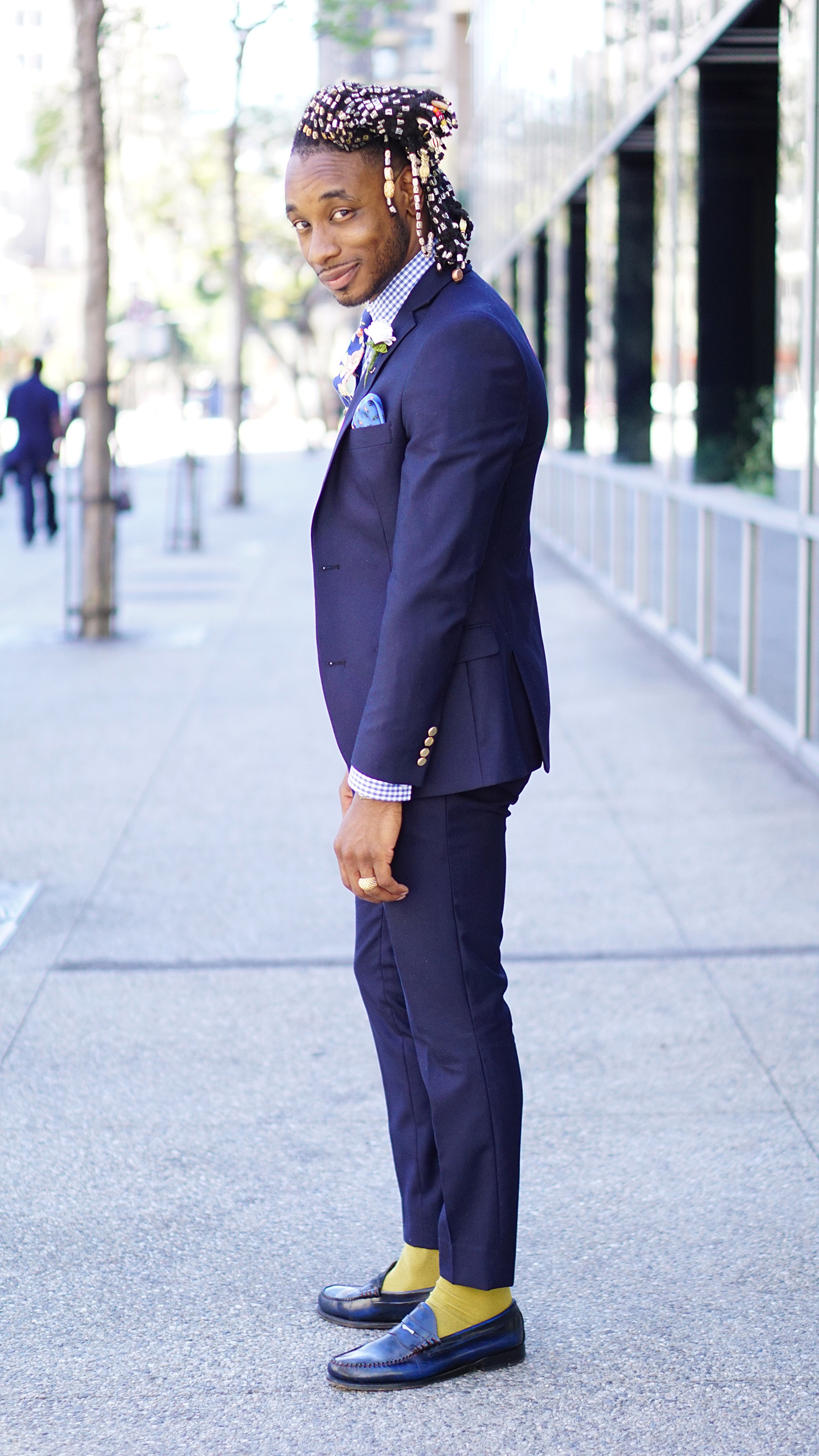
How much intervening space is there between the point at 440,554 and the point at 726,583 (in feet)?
22.5

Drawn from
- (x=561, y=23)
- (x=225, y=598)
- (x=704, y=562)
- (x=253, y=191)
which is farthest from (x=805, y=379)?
(x=253, y=191)

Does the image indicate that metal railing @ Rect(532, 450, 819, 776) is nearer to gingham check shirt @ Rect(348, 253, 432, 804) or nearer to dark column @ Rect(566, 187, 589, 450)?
dark column @ Rect(566, 187, 589, 450)

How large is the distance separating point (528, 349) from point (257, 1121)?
1998mm

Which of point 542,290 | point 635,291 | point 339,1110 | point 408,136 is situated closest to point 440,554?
point 408,136

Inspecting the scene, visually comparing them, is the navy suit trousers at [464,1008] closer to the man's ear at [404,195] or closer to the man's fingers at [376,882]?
the man's fingers at [376,882]

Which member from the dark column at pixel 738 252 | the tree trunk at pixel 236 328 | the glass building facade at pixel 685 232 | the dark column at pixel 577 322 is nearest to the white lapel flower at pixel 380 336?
the glass building facade at pixel 685 232

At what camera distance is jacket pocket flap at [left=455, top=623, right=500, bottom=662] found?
8.64 feet

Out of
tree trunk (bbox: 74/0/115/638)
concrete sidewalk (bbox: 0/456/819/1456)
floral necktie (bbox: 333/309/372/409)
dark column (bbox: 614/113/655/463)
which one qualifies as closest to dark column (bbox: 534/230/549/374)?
dark column (bbox: 614/113/655/463)

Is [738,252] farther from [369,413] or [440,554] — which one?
[440,554]

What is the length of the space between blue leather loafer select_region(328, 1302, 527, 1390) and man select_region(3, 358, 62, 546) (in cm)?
1763

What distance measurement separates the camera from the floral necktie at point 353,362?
2.71 m

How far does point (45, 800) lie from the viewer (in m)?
7.18

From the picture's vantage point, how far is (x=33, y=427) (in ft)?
65.5

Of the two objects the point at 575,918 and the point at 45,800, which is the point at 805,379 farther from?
the point at 45,800
